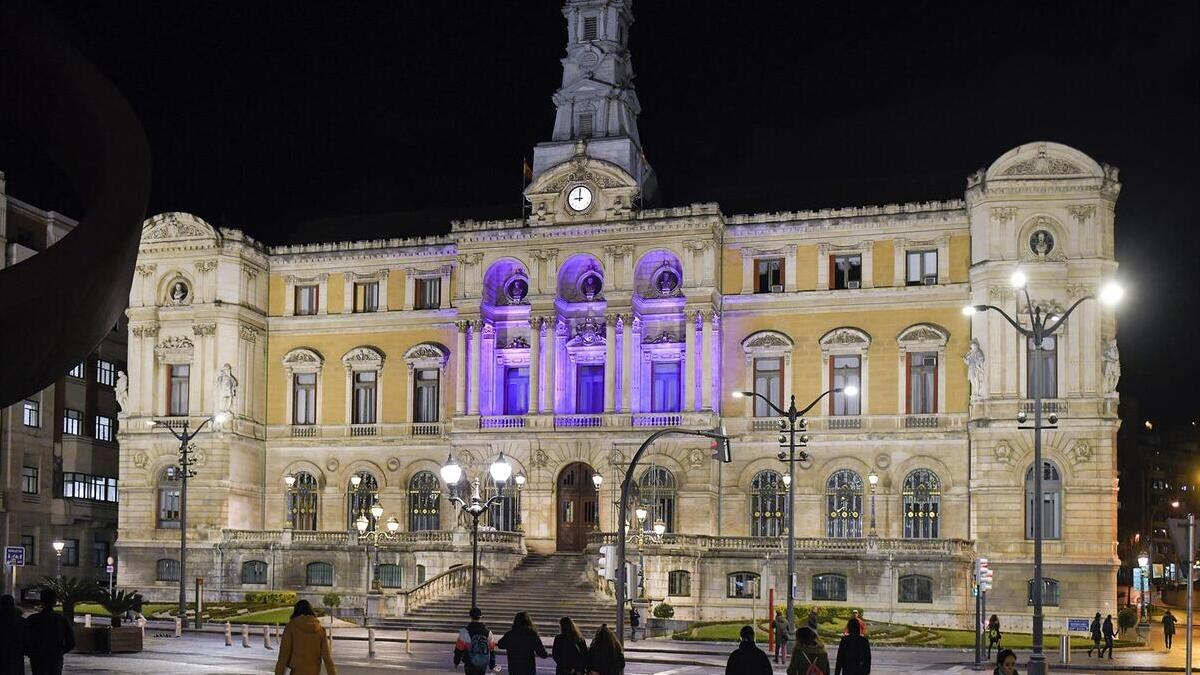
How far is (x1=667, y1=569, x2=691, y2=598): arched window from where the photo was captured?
6178 cm

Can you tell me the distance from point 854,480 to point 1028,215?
500 inches

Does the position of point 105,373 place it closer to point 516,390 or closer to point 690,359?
point 516,390

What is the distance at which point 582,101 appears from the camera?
244 ft

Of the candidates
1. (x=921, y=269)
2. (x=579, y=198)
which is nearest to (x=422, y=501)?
(x=579, y=198)

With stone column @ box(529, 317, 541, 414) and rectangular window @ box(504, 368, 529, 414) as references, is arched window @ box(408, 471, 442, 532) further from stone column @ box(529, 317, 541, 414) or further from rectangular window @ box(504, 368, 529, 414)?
stone column @ box(529, 317, 541, 414)


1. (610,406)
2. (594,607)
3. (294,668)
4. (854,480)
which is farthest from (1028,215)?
(294,668)

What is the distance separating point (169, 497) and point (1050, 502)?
38154 millimetres

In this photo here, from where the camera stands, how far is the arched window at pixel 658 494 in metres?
67.8

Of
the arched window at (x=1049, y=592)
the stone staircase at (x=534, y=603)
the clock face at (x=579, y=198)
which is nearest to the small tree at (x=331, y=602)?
the stone staircase at (x=534, y=603)

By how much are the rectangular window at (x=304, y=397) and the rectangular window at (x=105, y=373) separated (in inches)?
528

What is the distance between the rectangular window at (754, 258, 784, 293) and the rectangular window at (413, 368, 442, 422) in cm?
1520

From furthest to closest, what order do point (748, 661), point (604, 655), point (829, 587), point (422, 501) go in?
point (422, 501) < point (829, 587) < point (604, 655) < point (748, 661)

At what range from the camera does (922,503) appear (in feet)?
217

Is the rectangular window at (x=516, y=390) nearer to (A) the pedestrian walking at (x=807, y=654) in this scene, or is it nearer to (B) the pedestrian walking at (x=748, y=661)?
(A) the pedestrian walking at (x=807, y=654)
